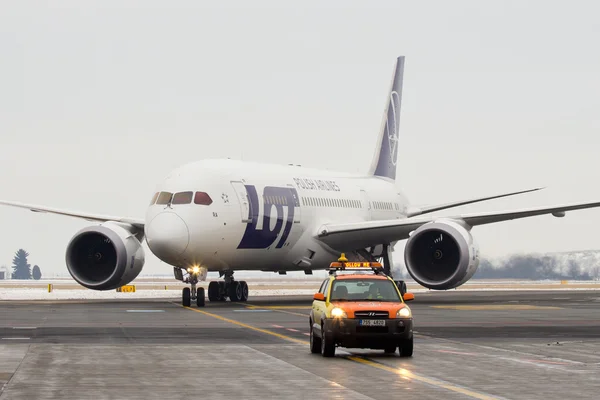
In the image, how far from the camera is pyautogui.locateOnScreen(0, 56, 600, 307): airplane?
1529 inches

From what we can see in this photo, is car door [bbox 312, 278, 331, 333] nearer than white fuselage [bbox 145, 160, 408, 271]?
Yes

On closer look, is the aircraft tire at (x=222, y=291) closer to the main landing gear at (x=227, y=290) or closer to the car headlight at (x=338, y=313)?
the main landing gear at (x=227, y=290)

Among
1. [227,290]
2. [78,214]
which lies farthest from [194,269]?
[78,214]

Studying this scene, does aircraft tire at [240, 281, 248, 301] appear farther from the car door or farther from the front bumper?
the front bumper

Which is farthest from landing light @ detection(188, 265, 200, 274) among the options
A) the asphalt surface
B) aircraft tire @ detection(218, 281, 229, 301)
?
the asphalt surface

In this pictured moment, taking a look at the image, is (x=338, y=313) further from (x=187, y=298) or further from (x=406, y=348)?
(x=187, y=298)

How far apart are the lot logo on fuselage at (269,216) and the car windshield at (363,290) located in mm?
19422

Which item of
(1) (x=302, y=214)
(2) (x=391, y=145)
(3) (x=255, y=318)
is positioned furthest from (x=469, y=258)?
(2) (x=391, y=145)

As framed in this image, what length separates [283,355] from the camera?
20.1 metres

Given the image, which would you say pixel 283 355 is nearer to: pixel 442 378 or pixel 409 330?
pixel 409 330

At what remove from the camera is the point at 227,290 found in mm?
44750

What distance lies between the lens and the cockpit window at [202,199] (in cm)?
3897

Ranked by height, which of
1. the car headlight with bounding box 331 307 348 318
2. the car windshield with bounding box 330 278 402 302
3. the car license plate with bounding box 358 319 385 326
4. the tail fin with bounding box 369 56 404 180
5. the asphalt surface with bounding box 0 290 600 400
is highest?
the tail fin with bounding box 369 56 404 180

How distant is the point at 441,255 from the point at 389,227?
2.65m
